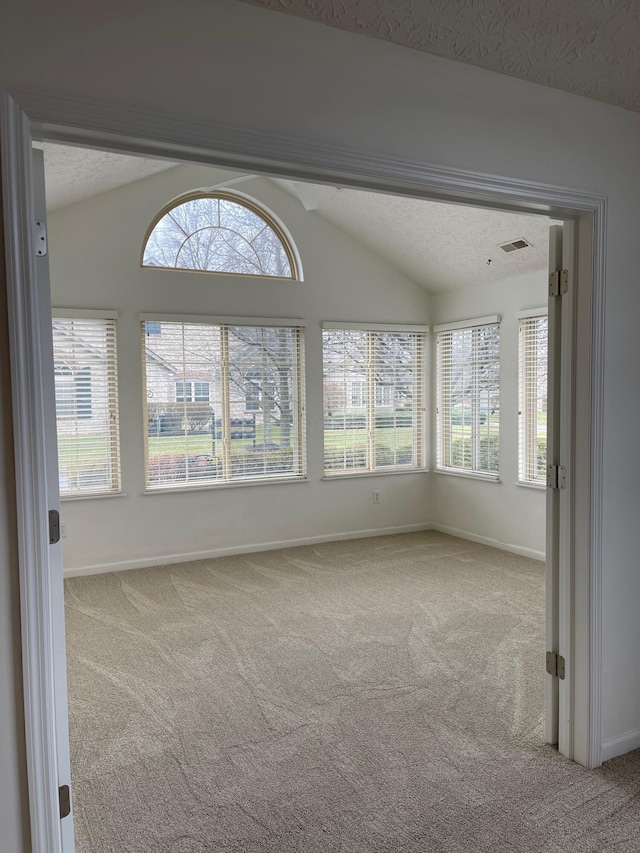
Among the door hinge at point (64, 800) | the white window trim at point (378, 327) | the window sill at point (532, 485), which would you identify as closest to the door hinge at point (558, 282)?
the door hinge at point (64, 800)

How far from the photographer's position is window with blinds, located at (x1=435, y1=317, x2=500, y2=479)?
557cm

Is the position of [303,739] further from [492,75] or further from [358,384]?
[358,384]

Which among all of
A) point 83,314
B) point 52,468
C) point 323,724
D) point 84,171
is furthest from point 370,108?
point 83,314

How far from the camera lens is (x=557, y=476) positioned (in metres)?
2.42

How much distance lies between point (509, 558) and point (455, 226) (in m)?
2.86

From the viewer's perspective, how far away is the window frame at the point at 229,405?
16.5 feet

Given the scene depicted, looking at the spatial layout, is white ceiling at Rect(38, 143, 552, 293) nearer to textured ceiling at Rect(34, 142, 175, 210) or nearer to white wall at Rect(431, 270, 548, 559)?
textured ceiling at Rect(34, 142, 175, 210)

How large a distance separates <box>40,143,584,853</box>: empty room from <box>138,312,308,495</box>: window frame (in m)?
0.02

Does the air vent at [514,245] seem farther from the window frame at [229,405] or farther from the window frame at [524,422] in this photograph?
the window frame at [229,405]

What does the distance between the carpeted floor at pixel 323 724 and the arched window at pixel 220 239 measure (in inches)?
107

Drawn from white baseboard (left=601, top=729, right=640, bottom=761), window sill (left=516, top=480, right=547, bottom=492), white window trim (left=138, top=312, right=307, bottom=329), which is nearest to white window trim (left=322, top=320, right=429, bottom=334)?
white window trim (left=138, top=312, right=307, bottom=329)

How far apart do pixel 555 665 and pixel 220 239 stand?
14.1 feet

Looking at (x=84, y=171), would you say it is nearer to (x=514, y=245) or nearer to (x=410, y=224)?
(x=410, y=224)

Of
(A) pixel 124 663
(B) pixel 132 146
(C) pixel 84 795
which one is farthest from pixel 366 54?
(A) pixel 124 663
